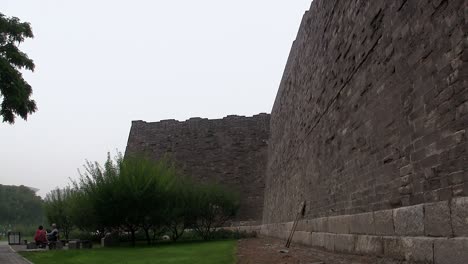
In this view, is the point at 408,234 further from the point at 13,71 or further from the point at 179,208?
the point at 179,208

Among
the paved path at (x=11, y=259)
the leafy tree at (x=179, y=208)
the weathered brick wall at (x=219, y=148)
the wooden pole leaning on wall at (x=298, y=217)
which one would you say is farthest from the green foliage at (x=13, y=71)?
the weathered brick wall at (x=219, y=148)

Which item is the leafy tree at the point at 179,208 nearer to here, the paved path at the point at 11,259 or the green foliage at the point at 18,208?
the paved path at the point at 11,259

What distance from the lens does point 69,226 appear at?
A: 3073 cm

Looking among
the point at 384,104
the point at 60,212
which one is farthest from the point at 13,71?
the point at 60,212

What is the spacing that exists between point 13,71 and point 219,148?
68.1 ft

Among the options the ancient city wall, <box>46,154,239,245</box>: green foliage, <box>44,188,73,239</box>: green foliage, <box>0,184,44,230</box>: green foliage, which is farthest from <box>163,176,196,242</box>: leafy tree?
<box>0,184,44,230</box>: green foliage

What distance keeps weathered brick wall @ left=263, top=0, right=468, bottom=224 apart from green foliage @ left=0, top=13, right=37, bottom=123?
8.34 meters

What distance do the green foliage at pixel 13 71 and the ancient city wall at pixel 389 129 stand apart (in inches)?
329

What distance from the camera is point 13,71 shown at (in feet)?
47.1

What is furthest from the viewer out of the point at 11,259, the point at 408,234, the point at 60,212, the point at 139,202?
the point at 60,212

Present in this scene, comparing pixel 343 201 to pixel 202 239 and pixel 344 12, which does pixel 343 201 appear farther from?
pixel 202 239

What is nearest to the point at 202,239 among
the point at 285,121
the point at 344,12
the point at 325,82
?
the point at 285,121

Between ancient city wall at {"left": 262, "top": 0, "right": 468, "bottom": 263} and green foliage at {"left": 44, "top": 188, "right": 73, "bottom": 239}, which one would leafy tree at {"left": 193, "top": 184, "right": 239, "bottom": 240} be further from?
green foliage at {"left": 44, "top": 188, "right": 73, "bottom": 239}

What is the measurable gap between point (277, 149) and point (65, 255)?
490 inches
